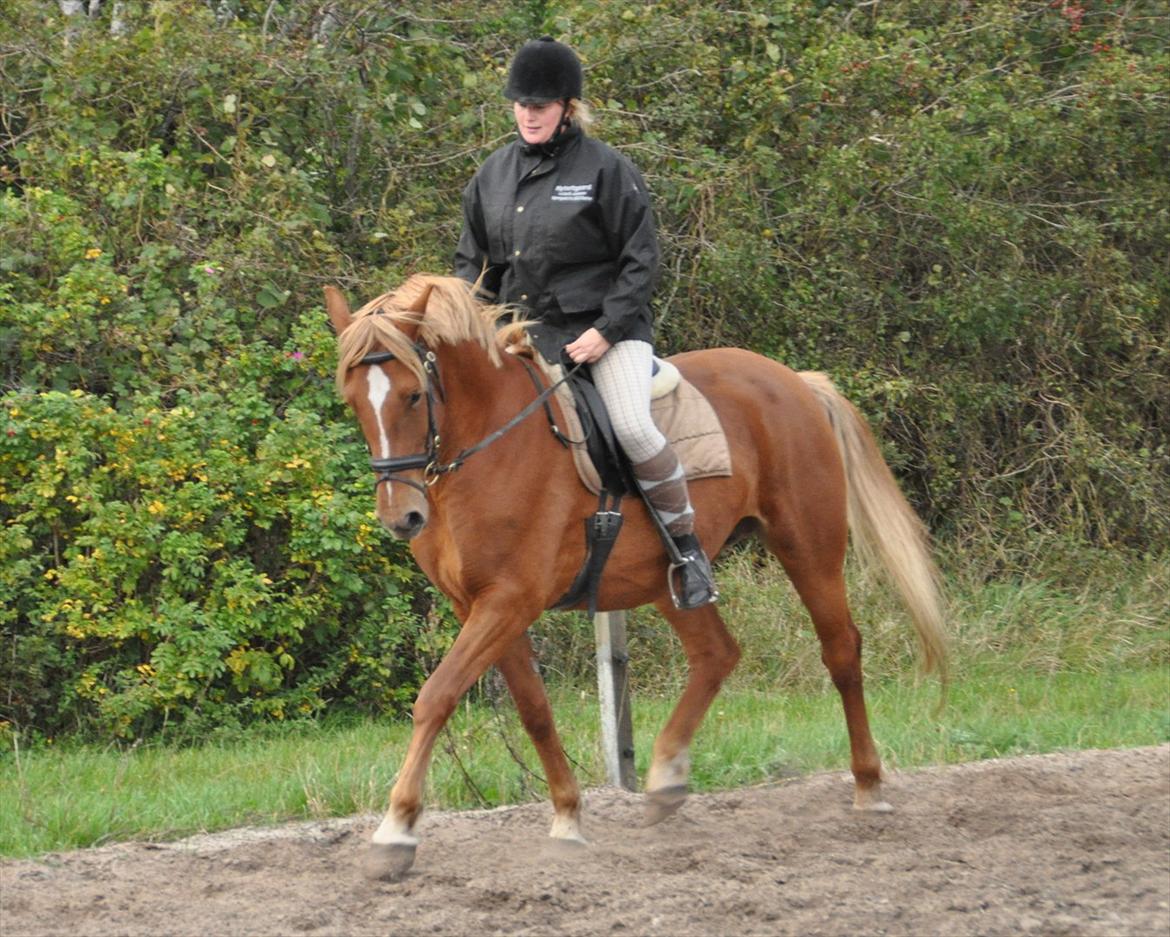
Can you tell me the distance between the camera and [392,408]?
507 centimetres

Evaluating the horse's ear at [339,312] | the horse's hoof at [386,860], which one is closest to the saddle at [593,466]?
the horse's ear at [339,312]

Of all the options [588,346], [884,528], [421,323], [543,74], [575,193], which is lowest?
[884,528]

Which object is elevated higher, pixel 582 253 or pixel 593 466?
pixel 582 253

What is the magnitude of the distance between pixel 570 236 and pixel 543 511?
3.60 feet

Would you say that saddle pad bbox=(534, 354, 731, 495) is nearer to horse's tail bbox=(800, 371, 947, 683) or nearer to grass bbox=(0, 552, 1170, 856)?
horse's tail bbox=(800, 371, 947, 683)

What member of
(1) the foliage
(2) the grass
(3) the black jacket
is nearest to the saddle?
(3) the black jacket

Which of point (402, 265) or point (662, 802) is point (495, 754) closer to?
point (662, 802)

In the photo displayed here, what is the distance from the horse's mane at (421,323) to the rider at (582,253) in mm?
340

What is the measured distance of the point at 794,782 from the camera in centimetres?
731

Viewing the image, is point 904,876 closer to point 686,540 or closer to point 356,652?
point 686,540

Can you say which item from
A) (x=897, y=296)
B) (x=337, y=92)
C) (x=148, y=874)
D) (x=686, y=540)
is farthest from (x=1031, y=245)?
(x=148, y=874)

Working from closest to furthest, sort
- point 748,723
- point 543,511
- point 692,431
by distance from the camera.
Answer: point 543,511 → point 692,431 → point 748,723

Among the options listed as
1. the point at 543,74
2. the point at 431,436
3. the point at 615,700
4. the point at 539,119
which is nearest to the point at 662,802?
the point at 615,700

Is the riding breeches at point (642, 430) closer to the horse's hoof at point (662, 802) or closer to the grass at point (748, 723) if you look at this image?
the horse's hoof at point (662, 802)
